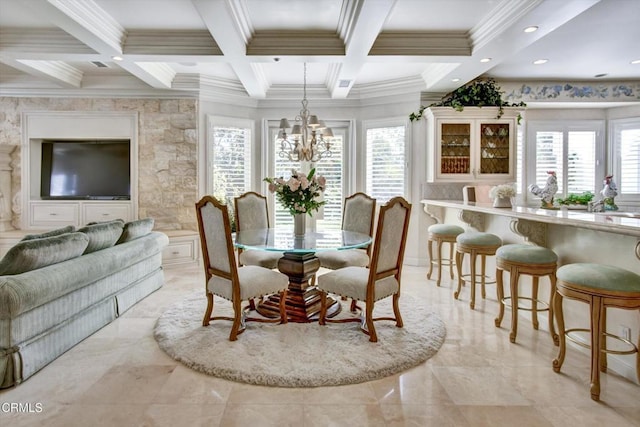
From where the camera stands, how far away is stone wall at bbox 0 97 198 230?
5.30 metres

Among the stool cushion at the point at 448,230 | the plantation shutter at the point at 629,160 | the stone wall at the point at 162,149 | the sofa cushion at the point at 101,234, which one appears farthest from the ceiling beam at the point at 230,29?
the plantation shutter at the point at 629,160

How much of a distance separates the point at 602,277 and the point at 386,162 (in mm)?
3816

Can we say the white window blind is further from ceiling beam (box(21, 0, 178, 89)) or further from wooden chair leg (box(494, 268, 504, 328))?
wooden chair leg (box(494, 268, 504, 328))

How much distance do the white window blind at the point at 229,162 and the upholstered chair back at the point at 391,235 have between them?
3438 mm

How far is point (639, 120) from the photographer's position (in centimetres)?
538

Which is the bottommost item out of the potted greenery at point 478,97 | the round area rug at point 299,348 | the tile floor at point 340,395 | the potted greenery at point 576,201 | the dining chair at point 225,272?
the tile floor at point 340,395

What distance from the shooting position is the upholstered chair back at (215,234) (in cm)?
259

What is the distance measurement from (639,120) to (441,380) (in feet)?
18.5

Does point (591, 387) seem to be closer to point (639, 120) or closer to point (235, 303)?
point (235, 303)

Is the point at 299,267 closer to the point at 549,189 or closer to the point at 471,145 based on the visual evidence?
the point at 549,189

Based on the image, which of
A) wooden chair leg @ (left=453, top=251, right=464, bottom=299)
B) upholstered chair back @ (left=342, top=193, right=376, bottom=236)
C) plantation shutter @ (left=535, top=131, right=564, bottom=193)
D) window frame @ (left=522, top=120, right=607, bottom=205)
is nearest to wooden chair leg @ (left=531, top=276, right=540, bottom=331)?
wooden chair leg @ (left=453, top=251, right=464, bottom=299)

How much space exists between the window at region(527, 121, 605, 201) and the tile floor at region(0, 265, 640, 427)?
12.4 ft

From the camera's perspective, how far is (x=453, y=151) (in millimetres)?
5020

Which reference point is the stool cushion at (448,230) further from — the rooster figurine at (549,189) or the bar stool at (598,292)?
the bar stool at (598,292)
